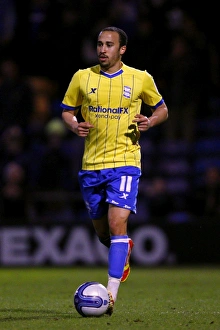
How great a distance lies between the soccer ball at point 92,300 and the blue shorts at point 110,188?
0.74 metres

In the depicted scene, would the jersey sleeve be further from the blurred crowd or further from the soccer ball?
the blurred crowd

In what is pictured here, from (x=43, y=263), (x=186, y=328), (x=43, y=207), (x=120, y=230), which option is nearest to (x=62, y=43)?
(x=43, y=207)

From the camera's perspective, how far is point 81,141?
45.7 ft

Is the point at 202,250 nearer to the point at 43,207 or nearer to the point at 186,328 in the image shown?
the point at 43,207

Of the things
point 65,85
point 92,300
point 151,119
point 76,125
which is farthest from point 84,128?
point 65,85

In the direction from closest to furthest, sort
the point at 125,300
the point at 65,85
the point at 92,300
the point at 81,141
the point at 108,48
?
the point at 92,300 → the point at 108,48 → the point at 125,300 → the point at 81,141 → the point at 65,85

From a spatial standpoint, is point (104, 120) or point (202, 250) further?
point (202, 250)

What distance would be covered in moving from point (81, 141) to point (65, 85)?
136cm

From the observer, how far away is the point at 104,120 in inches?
255

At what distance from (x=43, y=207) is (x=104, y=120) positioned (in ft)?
23.3

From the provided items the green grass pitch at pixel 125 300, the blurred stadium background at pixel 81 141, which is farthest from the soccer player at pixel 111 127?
the blurred stadium background at pixel 81 141

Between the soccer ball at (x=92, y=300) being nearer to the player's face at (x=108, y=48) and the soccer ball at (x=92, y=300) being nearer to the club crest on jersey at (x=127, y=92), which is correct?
the club crest on jersey at (x=127, y=92)

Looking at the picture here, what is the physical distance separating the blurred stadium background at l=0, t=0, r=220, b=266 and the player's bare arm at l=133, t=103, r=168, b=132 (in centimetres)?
600

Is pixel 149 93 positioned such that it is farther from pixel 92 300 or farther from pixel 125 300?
pixel 125 300
